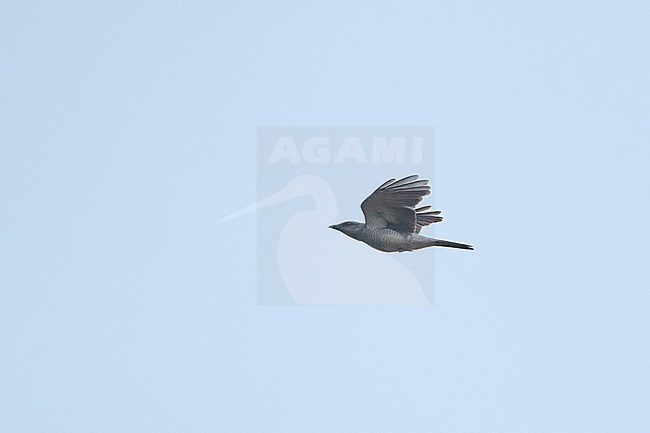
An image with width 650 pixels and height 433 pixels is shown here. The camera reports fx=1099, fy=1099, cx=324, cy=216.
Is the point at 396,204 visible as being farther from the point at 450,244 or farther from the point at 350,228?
the point at 450,244

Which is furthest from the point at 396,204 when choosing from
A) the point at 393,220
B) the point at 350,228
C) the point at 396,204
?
the point at 350,228

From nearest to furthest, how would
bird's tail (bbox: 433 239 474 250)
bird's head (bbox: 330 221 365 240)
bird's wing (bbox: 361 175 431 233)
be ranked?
bird's tail (bbox: 433 239 474 250) → bird's wing (bbox: 361 175 431 233) → bird's head (bbox: 330 221 365 240)

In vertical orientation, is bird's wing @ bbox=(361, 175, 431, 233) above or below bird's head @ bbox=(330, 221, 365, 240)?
above

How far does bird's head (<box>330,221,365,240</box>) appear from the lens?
16.7m

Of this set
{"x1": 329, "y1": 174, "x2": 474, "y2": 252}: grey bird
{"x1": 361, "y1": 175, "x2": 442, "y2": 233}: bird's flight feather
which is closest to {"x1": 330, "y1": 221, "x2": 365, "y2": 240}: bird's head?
{"x1": 329, "y1": 174, "x2": 474, "y2": 252}: grey bird

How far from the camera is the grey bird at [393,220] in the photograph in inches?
641

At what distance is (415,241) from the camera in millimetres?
16734

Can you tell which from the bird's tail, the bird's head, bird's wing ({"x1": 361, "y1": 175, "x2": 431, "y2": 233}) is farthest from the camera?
the bird's head

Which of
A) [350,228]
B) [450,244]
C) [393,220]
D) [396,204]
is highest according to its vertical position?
[396,204]

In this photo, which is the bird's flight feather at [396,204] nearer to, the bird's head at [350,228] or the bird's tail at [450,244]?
the bird's head at [350,228]

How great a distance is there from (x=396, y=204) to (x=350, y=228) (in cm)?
81

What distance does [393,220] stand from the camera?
16.7 metres

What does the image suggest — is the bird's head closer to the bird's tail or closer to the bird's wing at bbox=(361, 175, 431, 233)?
the bird's wing at bbox=(361, 175, 431, 233)

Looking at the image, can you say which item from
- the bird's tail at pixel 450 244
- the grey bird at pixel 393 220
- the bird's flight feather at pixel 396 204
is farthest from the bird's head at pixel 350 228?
the bird's tail at pixel 450 244
